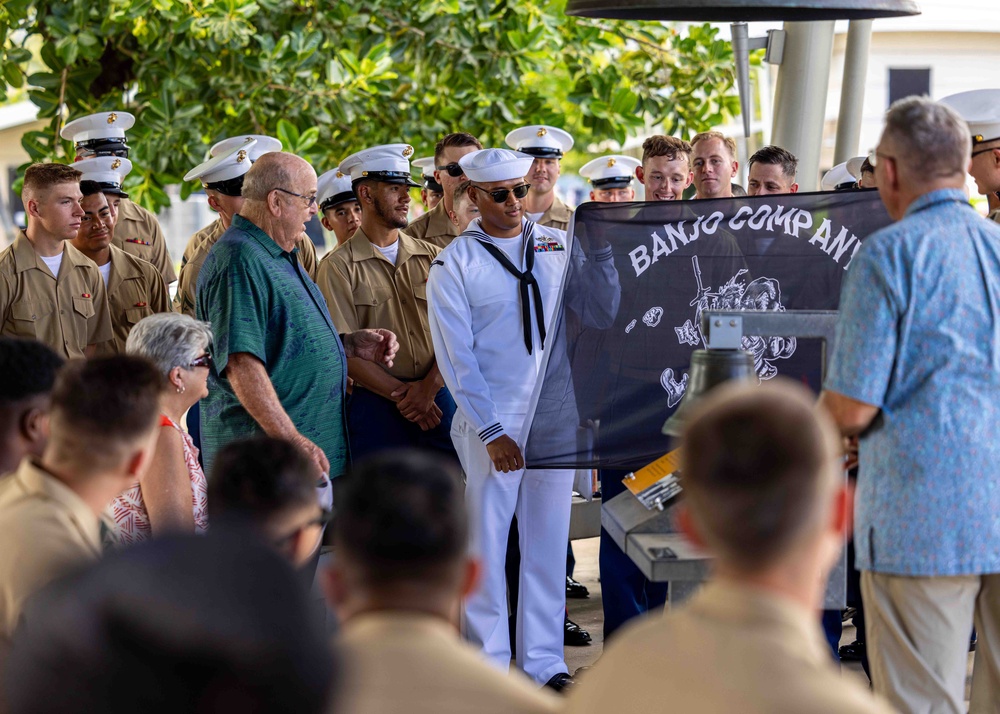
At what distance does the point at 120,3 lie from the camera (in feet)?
27.9

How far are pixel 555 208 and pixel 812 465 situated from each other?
592 centimetres

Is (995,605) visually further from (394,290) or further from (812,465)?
(394,290)

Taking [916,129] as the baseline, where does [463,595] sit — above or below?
below

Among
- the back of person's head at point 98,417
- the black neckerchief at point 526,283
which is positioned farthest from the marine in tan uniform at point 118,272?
the back of person's head at point 98,417

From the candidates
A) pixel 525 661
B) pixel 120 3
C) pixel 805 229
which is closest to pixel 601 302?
pixel 805 229

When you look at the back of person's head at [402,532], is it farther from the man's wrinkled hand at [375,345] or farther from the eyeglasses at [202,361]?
the man's wrinkled hand at [375,345]

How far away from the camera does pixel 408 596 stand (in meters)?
1.59

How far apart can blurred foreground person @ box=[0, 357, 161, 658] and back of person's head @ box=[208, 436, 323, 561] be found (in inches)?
7.6

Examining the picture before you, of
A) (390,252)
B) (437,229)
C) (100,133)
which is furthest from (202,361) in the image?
(100,133)

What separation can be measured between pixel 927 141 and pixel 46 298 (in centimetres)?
427

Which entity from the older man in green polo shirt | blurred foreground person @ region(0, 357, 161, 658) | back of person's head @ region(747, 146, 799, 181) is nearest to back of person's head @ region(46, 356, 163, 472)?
blurred foreground person @ region(0, 357, 161, 658)

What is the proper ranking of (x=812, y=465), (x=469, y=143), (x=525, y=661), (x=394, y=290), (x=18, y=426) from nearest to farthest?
(x=812, y=465)
(x=18, y=426)
(x=525, y=661)
(x=394, y=290)
(x=469, y=143)

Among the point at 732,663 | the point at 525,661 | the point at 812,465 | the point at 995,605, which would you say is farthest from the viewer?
the point at 525,661

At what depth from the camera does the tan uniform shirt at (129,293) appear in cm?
636
